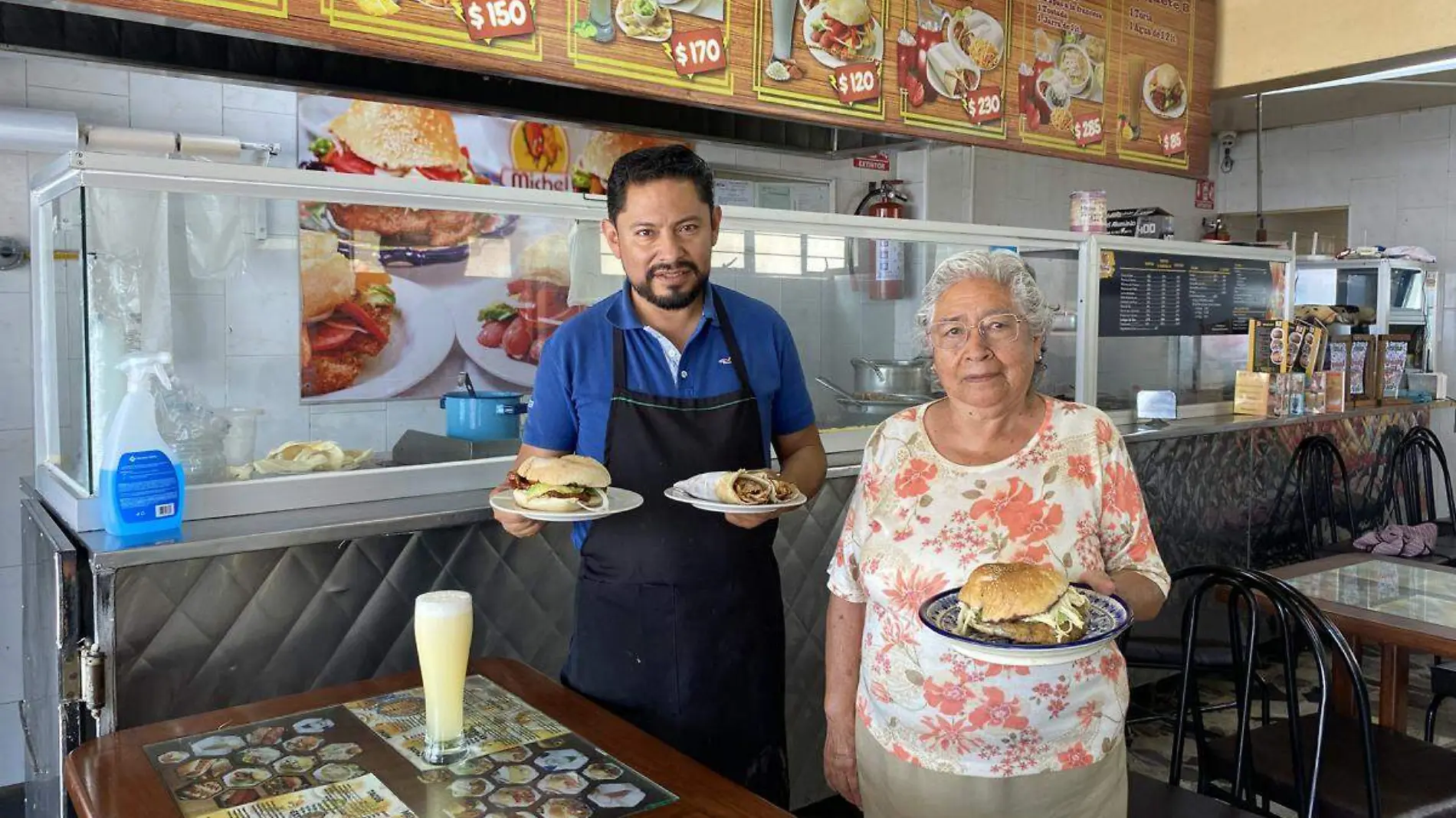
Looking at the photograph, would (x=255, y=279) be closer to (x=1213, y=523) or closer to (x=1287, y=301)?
(x=1213, y=523)

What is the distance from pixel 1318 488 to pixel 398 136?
4341 mm

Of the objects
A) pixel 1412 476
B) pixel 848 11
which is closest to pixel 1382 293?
pixel 1412 476

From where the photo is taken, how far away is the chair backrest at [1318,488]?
185 inches

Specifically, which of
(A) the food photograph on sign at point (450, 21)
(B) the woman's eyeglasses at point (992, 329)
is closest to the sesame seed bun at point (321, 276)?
(A) the food photograph on sign at point (450, 21)

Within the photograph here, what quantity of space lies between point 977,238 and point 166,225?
255 cm

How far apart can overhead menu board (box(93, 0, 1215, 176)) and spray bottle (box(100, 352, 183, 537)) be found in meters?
0.79

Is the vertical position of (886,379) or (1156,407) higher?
(886,379)

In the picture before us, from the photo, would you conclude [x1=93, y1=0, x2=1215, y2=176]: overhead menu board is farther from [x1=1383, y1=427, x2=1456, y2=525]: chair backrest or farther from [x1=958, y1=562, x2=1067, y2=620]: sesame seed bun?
[x1=1383, y1=427, x2=1456, y2=525]: chair backrest

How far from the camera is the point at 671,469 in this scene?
84.0 inches

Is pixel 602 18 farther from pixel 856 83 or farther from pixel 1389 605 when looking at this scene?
pixel 1389 605

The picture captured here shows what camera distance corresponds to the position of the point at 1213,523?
447cm

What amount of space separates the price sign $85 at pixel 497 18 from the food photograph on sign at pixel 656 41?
0.41ft

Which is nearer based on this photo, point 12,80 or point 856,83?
point 856,83

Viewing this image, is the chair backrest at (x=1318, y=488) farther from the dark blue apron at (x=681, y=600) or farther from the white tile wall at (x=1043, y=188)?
the dark blue apron at (x=681, y=600)
